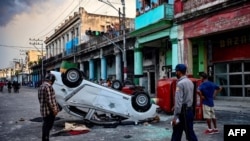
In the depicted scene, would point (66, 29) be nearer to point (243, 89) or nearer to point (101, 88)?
point (243, 89)

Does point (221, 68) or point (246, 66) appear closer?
point (246, 66)

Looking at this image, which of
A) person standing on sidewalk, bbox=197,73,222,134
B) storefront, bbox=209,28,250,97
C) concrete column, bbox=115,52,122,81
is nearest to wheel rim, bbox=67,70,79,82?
person standing on sidewalk, bbox=197,73,222,134

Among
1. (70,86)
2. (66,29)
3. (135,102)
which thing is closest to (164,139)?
(135,102)

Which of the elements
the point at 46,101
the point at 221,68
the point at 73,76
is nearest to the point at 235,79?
the point at 221,68

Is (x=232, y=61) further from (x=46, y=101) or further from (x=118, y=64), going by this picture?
(x=46, y=101)

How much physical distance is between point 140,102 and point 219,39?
10.8 metres

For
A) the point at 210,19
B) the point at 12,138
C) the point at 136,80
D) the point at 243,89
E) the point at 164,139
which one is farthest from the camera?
the point at 136,80

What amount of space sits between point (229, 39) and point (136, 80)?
8.88 metres

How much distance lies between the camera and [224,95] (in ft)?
62.5

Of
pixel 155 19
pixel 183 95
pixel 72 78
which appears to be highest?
pixel 155 19

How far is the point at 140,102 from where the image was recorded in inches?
396

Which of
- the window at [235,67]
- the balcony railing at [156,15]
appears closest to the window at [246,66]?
the window at [235,67]

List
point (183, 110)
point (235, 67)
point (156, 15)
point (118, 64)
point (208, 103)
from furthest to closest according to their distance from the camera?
point (118, 64)
point (156, 15)
point (235, 67)
point (208, 103)
point (183, 110)

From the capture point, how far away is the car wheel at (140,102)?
10023 mm
